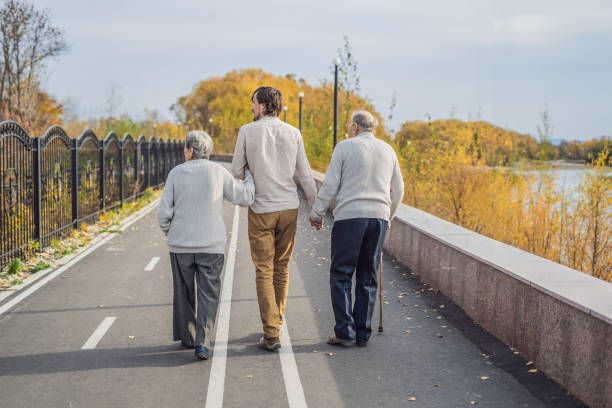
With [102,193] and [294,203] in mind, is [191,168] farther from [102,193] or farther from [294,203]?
[102,193]

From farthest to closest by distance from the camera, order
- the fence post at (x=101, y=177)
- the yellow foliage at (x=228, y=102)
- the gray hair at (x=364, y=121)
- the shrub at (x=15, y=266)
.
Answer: the yellow foliage at (x=228, y=102)
the fence post at (x=101, y=177)
the shrub at (x=15, y=266)
the gray hair at (x=364, y=121)

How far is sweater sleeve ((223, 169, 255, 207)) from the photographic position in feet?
17.7

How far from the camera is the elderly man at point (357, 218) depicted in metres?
5.71

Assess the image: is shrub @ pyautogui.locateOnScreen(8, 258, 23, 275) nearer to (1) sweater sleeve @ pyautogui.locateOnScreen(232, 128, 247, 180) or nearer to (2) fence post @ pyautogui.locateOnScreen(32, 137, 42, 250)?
(2) fence post @ pyautogui.locateOnScreen(32, 137, 42, 250)

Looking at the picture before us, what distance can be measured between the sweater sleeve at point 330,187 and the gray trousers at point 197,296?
953 millimetres

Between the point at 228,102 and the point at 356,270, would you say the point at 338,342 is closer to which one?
the point at 356,270

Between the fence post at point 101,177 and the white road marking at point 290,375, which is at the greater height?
the fence post at point 101,177

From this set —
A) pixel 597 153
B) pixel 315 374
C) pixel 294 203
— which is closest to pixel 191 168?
pixel 294 203

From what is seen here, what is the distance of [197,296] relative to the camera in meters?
5.41

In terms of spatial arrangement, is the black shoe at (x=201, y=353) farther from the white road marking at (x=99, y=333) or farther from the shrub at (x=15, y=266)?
the shrub at (x=15, y=266)

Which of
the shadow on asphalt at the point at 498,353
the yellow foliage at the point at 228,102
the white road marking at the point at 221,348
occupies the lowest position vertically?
the white road marking at the point at 221,348

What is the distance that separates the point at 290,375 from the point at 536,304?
6.63ft

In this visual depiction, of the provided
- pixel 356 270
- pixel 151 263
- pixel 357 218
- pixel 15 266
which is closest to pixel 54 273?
pixel 15 266

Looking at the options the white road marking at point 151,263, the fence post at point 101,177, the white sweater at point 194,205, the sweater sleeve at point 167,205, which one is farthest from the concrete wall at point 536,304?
the fence post at point 101,177
